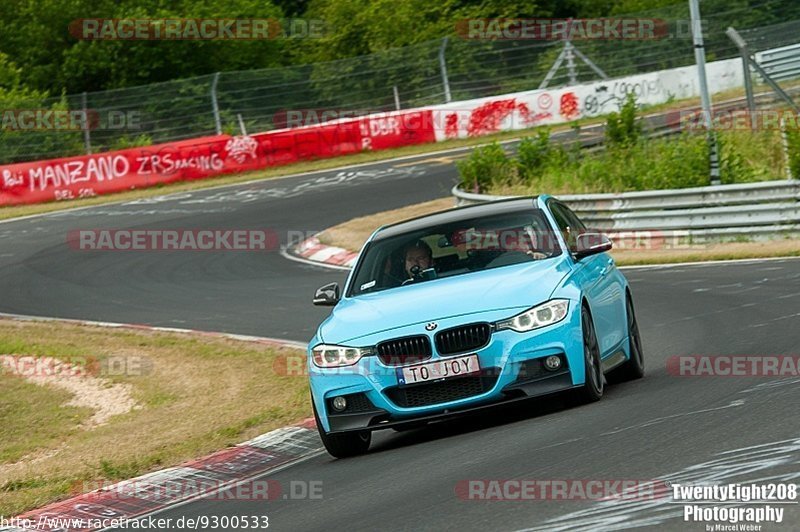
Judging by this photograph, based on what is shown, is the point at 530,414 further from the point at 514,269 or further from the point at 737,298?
the point at 737,298

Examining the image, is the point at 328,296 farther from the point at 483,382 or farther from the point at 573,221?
the point at 573,221

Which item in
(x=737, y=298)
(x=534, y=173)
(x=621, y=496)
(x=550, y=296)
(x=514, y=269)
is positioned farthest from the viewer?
(x=534, y=173)

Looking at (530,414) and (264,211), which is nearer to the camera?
(530,414)

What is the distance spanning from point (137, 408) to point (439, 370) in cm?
574

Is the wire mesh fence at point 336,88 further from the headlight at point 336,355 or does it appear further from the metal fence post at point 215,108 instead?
the headlight at point 336,355

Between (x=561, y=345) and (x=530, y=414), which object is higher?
(x=561, y=345)

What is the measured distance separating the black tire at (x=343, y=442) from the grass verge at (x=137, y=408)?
1.29 m

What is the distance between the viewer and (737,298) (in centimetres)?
1459

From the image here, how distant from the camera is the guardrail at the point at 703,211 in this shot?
19.4 meters

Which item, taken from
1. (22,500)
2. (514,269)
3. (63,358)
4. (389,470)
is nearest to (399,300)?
(514,269)

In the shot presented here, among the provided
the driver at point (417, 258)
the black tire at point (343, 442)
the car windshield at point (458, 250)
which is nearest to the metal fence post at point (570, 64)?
the car windshield at point (458, 250)

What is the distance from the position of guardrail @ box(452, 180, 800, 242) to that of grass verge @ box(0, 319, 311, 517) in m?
7.26

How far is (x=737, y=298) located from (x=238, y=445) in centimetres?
633

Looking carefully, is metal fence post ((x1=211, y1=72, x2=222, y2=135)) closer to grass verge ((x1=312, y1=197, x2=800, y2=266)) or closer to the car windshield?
grass verge ((x1=312, y1=197, x2=800, y2=266))
